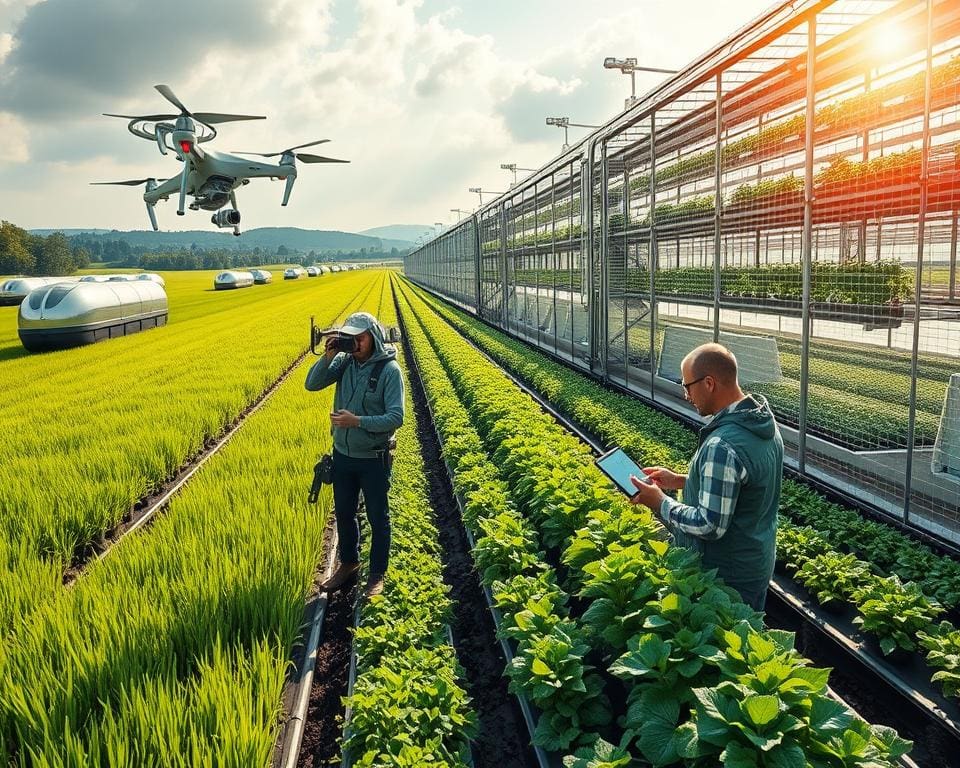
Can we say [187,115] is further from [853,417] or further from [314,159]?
[853,417]

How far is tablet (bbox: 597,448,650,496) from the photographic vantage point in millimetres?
3529

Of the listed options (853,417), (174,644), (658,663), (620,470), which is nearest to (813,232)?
(853,417)

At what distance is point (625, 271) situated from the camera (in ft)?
39.4

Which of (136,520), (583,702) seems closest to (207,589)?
(583,702)

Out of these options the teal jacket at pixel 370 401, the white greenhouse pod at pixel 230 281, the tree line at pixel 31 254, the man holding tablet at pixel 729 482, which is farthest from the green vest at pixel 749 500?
the tree line at pixel 31 254

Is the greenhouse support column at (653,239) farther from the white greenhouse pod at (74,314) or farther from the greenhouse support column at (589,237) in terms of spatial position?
the white greenhouse pod at (74,314)

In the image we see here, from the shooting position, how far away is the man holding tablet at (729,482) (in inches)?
120

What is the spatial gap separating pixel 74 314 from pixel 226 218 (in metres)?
8.85

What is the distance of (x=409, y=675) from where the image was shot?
3.73 meters

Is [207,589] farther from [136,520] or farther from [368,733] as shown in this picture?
[136,520]

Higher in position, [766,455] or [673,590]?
[766,455]

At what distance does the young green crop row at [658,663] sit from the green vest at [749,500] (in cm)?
18

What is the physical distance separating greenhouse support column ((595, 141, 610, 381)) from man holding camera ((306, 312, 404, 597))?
8212 millimetres

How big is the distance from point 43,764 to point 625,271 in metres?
10.8
